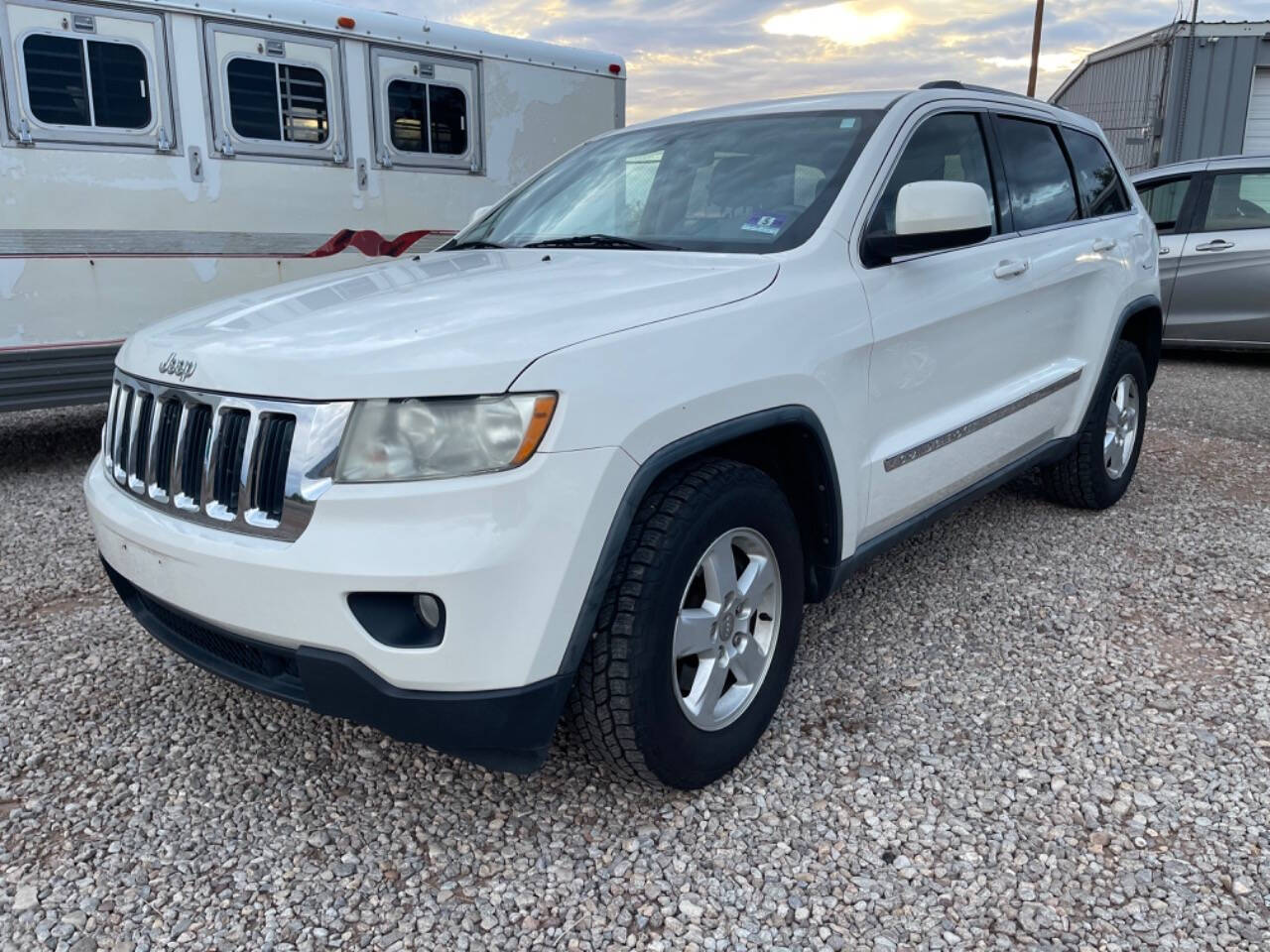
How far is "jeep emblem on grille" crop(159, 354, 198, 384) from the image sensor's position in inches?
94.5

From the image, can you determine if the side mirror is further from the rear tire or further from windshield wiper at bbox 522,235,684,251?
the rear tire

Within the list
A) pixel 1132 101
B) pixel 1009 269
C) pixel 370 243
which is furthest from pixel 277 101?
pixel 1132 101

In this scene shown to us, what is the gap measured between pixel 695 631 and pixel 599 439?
60cm

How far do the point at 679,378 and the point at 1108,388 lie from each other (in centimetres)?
297

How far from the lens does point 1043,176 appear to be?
4.19 metres

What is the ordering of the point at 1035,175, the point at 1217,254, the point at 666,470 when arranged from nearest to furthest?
the point at 666,470 → the point at 1035,175 → the point at 1217,254

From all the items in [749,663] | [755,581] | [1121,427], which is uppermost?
[755,581]

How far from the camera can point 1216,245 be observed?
29.6 feet

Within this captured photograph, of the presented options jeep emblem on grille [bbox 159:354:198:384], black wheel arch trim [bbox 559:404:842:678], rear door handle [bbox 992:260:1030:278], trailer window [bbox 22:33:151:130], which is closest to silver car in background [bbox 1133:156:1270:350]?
rear door handle [bbox 992:260:1030:278]

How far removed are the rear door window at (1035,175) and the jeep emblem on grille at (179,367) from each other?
294cm

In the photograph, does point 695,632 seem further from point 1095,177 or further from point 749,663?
point 1095,177

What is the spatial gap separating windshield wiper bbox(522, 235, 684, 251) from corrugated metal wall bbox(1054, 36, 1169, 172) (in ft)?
54.5

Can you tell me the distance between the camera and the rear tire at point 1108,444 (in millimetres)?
4555

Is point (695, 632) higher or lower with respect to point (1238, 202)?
lower
